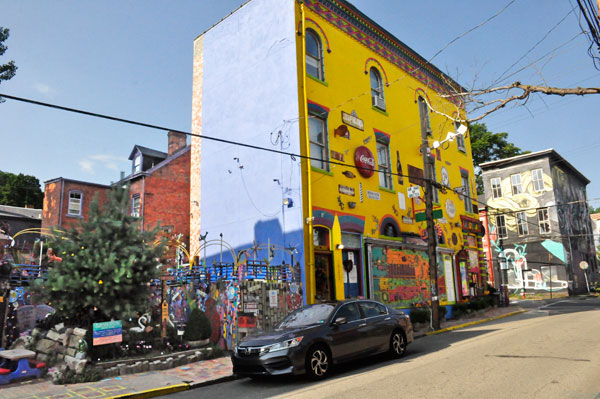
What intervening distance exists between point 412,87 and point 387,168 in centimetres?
578

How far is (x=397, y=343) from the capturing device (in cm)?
1027

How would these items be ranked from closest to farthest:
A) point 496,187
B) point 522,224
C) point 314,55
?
point 314,55 → point 522,224 → point 496,187

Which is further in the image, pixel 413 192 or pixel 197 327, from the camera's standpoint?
pixel 413 192

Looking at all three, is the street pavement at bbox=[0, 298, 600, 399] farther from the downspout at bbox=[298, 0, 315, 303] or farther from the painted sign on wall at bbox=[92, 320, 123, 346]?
the downspout at bbox=[298, 0, 315, 303]

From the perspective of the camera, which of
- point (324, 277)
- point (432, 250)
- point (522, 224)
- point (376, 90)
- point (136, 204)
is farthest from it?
point (522, 224)

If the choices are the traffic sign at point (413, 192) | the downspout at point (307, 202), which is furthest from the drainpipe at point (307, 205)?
the traffic sign at point (413, 192)

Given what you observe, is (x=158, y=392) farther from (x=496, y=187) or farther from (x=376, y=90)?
(x=496, y=187)

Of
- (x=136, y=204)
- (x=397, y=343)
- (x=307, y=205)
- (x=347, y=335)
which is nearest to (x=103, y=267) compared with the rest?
(x=347, y=335)

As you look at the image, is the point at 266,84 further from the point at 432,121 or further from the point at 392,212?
the point at 432,121

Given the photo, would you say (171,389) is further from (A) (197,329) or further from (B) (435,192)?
(B) (435,192)

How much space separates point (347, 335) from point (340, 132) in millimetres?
9191

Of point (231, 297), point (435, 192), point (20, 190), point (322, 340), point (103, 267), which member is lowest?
point (322, 340)

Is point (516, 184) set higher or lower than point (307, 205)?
higher

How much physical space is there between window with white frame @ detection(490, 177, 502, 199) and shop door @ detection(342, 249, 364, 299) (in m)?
31.8
